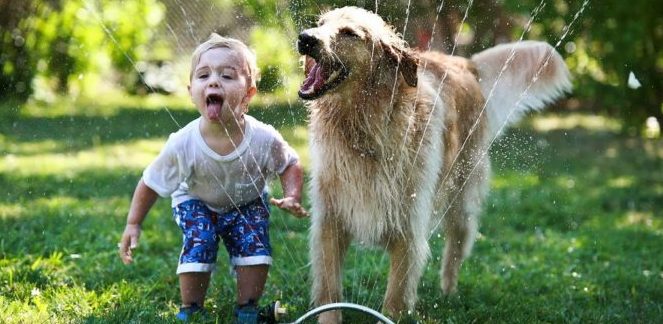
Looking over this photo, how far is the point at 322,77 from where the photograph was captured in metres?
3.43

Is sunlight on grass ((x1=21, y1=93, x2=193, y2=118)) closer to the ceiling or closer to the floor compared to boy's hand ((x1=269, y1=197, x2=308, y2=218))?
closer to the ceiling

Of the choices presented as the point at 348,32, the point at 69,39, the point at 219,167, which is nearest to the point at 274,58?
the point at 219,167

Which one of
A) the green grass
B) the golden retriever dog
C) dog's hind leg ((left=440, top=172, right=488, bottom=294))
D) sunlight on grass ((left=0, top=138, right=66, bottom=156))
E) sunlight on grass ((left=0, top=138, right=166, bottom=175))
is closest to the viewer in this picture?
the golden retriever dog

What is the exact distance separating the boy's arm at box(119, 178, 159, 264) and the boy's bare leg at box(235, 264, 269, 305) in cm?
47

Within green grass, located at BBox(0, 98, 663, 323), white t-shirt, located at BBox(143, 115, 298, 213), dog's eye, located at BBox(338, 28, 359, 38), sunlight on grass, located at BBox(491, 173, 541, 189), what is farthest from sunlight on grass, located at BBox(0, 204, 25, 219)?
sunlight on grass, located at BBox(491, 173, 541, 189)

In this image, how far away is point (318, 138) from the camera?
3.73 m

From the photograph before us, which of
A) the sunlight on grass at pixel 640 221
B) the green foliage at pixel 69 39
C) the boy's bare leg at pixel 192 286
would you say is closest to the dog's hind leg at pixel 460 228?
the boy's bare leg at pixel 192 286

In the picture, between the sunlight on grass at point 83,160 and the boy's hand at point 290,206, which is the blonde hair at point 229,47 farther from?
the sunlight on grass at point 83,160

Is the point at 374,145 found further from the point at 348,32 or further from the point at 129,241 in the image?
the point at 129,241

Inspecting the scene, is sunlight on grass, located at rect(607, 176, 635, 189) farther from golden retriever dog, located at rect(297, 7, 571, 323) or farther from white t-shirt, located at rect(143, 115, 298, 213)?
white t-shirt, located at rect(143, 115, 298, 213)

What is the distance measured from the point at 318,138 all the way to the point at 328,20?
50 centimetres

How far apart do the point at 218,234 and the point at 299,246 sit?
1.47 metres

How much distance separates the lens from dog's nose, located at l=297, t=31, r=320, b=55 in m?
3.26

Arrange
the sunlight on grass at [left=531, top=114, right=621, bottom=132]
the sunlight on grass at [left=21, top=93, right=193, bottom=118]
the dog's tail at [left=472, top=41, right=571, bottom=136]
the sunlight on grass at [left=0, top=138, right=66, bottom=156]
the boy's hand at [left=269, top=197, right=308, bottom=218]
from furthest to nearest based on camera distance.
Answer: the sunlight on grass at [left=531, top=114, right=621, bottom=132] < the sunlight on grass at [left=21, top=93, right=193, bottom=118] < the sunlight on grass at [left=0, top=138, right=66, bottom=156] < the dog's tail at [left=472, top=41, right=571, bottom=136] < the boy's hand at [left=269, top=197, right=308, bottom=218]
